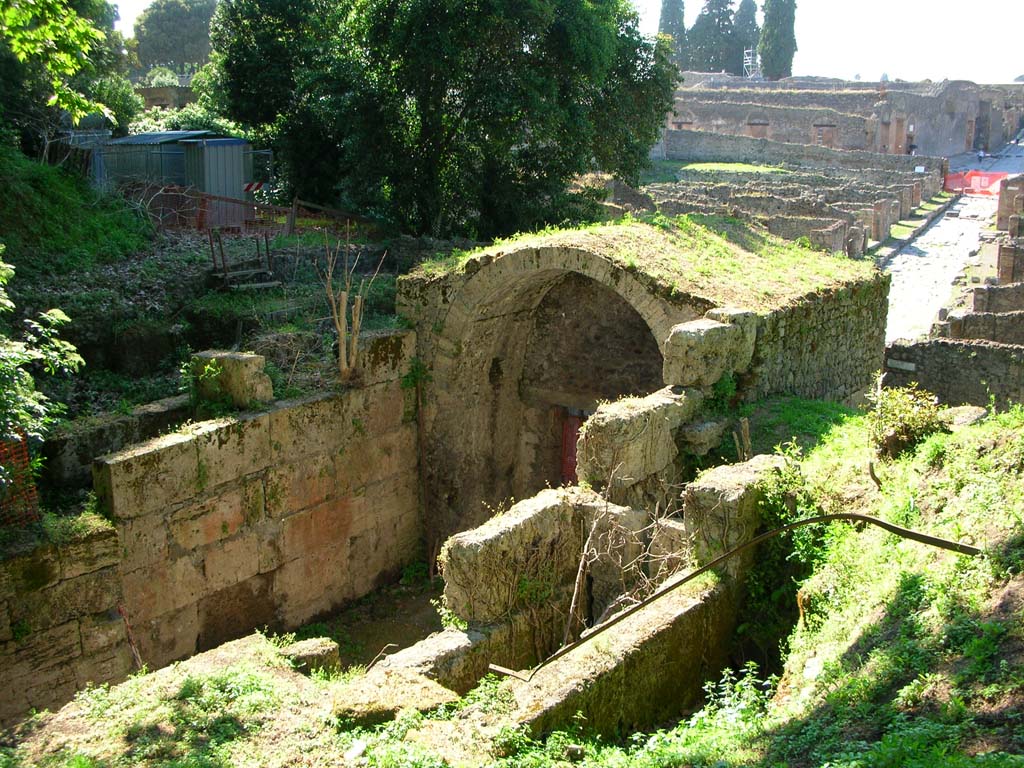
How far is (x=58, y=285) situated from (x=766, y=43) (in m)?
54.9

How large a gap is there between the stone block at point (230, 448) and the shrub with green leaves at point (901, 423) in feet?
Answer: 20.1

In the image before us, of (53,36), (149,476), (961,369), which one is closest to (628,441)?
(149,476)

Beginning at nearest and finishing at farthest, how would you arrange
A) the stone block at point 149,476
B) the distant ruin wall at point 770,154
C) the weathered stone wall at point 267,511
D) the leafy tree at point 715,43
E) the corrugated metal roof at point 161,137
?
1. the stone block at point 149,476
2. the weathered stone wall at point 267,511
3. the corrugated metal roof at point 161,137
4. the distant ruin wall at point 770,154
5. the leafy tree at point 715,43

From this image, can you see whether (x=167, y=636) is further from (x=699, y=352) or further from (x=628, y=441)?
(x=699, y=352)

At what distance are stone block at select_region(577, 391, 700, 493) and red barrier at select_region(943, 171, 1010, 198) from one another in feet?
116

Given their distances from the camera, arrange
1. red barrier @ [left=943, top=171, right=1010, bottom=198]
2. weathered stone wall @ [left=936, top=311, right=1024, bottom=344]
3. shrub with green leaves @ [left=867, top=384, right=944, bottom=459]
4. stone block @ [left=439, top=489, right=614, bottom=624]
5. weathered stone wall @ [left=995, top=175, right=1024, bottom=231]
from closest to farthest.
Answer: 1. stone block @ [left=439, top=489, right=614, bottom=624]
2. shrub with green leaves @ [left=867, top=384, right=944, bottom=459]
3. weathered stone wall @ [left=936, top=311, right=1024, bottom=344]
4. weathered stone wall @ [left=995, top=175, right=1024, bottom=231]
5. red barrier @ [left=943, top=171, right=1010, bottom=198]

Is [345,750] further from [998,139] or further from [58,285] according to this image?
[998,139]

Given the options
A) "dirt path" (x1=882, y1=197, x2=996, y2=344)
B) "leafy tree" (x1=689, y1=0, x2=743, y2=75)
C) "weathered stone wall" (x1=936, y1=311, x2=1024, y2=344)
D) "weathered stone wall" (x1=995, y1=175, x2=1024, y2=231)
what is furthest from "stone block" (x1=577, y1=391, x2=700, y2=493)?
"leafy tree" (x1=689, y1=0, x2=743, y2=75)

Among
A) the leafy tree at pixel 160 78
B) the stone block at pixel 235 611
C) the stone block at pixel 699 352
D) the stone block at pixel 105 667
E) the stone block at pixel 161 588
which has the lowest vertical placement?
the stone block at pixel 235 611

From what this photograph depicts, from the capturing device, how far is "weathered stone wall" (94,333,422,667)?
371 inches

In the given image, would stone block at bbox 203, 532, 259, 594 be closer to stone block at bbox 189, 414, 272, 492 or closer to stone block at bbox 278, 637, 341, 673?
stone block at bbox 189, 414, 272, 492

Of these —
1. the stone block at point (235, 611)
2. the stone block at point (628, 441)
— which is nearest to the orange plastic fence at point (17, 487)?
the stone block at point (235, 611)

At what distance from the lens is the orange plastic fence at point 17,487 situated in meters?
8.05

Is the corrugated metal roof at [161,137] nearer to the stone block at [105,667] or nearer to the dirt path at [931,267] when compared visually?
the stone block at [105,667]
